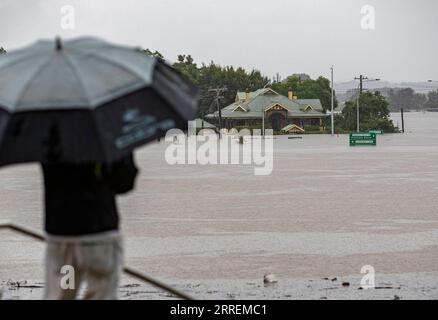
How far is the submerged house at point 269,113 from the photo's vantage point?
12250cm

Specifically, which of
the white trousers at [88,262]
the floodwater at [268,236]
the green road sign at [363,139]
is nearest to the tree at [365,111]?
the green road sign at [363,139]

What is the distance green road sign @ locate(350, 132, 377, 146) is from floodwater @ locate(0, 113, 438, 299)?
122 feet

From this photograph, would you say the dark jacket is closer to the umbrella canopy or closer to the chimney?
the umbrella canopy

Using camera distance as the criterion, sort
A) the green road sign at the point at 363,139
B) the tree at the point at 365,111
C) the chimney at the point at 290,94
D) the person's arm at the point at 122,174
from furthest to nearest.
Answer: the chimney at the point at 290,94, the tree at the point at 365,111, the green road sign at the point at 363,139, the person's arm at the point at 122,174

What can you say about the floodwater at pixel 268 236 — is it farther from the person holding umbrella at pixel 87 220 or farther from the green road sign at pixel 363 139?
the green road sign at pixel 363 139

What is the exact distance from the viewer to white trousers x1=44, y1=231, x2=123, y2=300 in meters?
4.47

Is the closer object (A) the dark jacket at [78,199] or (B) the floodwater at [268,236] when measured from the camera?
(A) the dark jacket at [78,199]

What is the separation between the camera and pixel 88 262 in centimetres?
452

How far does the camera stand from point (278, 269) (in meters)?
11.0

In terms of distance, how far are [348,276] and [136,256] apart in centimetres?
325

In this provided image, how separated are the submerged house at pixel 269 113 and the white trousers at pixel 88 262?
11584 centimetres

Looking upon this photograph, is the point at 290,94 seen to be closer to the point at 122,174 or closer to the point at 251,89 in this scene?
the point at 251,89

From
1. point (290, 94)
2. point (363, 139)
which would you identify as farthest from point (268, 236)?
point (290, 94)
